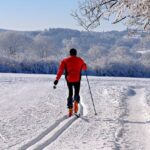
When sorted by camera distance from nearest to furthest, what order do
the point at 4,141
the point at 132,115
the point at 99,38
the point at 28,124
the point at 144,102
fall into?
the point at 4,141
the point at 28,124
the point at 132,115
the point at 144,102
the point at 99,38

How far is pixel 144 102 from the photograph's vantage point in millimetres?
19719

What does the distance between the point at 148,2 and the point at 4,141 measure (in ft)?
16.1

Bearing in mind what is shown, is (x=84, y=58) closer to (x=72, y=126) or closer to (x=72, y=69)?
(x=72, y=69)

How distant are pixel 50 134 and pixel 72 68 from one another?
390 cm

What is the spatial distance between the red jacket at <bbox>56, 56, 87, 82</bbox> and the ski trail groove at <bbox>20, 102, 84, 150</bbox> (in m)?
1.32

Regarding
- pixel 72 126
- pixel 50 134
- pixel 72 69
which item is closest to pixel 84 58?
pixel 72 69

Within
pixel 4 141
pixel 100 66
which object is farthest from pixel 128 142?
pixel 100 66

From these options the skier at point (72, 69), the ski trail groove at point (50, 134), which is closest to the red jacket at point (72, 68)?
the skier at point (72, 69)

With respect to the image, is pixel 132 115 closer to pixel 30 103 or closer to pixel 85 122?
pixel 85 122

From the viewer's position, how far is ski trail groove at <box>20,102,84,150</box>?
991 cm

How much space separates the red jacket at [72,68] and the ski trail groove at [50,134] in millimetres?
1318

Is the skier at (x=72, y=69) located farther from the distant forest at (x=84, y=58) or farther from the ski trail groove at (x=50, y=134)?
the distant forest at (x=84, y=58)

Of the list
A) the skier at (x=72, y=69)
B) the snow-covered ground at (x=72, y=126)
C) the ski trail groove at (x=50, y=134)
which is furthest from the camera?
the skier at (x=72, y=69)

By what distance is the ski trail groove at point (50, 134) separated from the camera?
9.91 m
